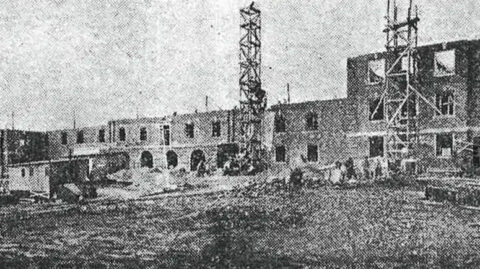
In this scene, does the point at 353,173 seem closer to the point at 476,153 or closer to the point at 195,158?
the point at 476,153

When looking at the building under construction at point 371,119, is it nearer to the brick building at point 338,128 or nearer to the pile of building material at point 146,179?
the brick building at point 338,128

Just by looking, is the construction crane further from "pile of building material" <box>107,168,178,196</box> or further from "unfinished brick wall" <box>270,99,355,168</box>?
"pile of building material" <box>107,168,178,196</box>

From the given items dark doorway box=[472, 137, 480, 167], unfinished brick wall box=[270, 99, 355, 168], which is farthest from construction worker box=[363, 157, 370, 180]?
dark doorway box=[472, 137, 480, 167]

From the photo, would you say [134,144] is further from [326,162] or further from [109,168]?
[326,162]

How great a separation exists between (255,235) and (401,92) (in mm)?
19606

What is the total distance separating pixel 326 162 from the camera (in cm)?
3178

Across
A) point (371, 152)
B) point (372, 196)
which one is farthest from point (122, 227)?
point (371, 152)

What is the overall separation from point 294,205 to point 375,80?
15885 millimetres

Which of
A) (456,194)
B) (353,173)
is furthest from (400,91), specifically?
(456,194)

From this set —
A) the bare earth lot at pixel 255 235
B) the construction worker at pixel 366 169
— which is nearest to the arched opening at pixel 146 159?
the construction worker at pixel 366 169

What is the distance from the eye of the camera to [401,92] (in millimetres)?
27797

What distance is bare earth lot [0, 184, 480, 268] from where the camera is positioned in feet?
30.6

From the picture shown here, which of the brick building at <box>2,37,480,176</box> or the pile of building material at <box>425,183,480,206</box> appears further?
the brick building at <box>2,37,480,176</box>

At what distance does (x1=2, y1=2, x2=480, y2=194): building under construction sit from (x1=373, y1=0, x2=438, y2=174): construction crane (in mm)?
59
